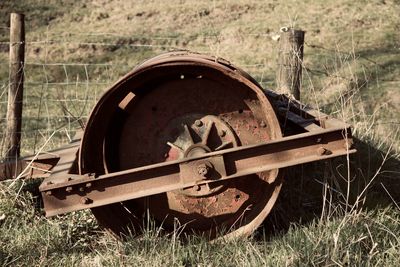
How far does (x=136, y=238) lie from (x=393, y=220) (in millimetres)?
1790

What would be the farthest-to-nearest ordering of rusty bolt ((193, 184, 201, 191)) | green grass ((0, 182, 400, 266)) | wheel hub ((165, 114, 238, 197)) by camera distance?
wheel hub ((165, 114, 238, 197)), rusty bolt ((193, 184, 201, 191)), green grass ((0, 182, 400, 266))

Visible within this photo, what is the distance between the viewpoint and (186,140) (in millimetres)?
3631

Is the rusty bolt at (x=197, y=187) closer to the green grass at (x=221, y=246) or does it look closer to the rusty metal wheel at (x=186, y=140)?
the rusty metal wheel at (x=186, y=140)

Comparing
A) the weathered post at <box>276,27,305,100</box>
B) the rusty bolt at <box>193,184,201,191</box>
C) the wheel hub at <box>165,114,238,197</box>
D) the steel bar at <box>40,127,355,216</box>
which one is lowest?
the rusty bolt at <box>193,184,201,191</box>

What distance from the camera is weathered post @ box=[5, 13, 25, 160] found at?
5617mm

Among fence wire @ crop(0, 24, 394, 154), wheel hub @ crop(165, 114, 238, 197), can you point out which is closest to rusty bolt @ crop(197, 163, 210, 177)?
wheel hub @ crop(165, 114, 238, 197)

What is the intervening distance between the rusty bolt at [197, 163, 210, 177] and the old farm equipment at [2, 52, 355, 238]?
1cm

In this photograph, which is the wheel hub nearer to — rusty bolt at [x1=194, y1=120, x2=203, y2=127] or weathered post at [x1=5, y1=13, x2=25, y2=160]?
rusty bolt at [x1=194, y1=120, x2=203, y2=127]

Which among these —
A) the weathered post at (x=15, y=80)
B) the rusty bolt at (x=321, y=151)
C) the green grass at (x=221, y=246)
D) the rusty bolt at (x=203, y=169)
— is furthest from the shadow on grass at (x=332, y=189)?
the weathered post at (x=15, y=80)

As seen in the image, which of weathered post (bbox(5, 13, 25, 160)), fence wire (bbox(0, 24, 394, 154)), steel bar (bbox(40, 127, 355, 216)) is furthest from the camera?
fence wire (bbox(0, 24, 394, 154))

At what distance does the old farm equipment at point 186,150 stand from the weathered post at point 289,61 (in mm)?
1731

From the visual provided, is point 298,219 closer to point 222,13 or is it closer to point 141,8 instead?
point 222,13

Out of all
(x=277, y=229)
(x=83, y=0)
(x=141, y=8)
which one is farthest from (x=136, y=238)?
(x=83, y=0)

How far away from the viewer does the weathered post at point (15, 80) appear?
18.4ft
